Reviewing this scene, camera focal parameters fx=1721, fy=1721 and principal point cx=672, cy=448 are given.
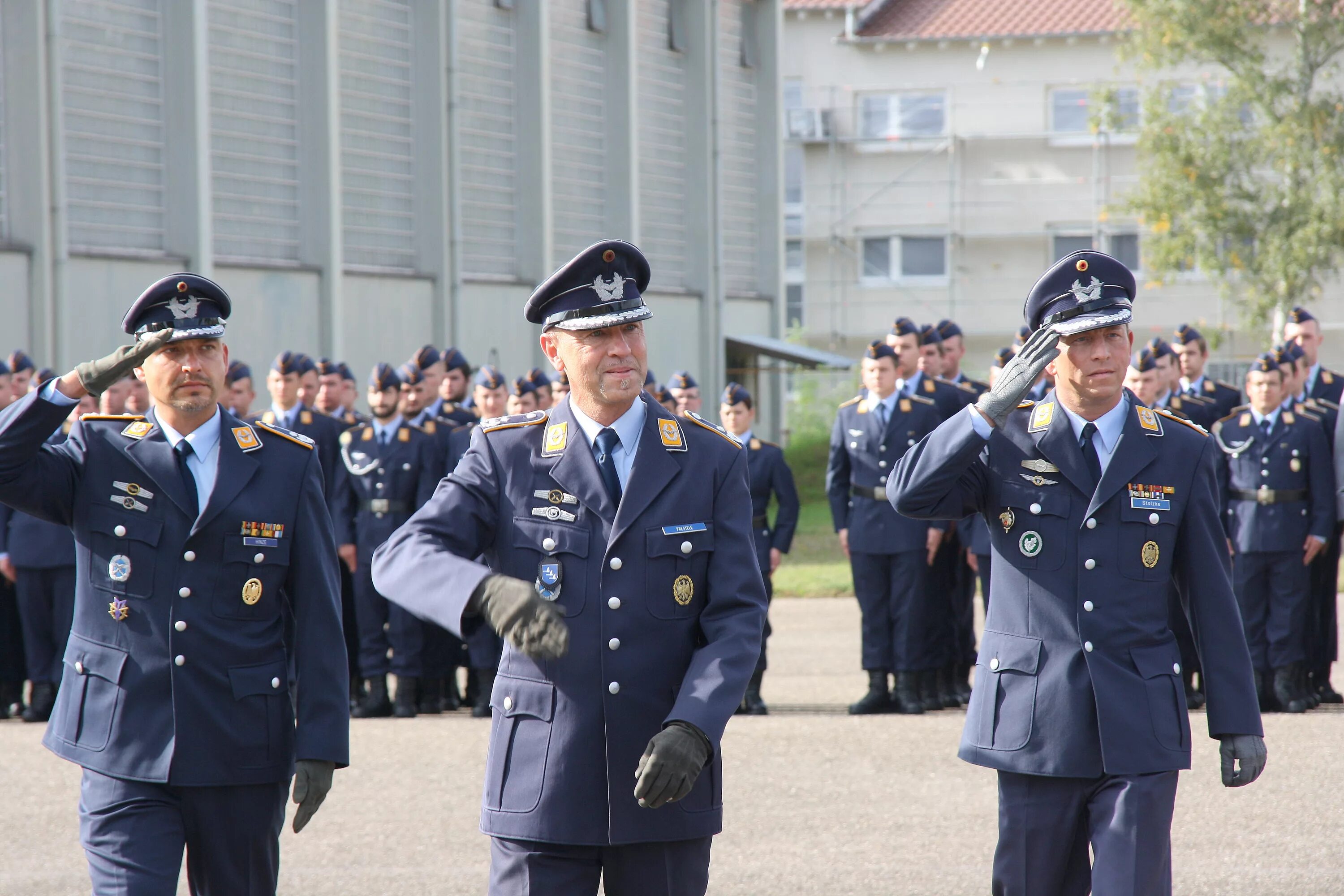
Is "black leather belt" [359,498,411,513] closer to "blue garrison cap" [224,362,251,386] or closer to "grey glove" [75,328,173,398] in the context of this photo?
"blue garrison cap" [224,362,251,386]

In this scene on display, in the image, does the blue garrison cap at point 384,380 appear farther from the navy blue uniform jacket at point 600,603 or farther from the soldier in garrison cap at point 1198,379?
the navy blue uniform jacket at point 600,603

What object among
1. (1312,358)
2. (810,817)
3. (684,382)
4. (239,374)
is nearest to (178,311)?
(810,817)

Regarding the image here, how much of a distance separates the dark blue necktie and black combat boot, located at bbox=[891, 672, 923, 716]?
6.83 meters

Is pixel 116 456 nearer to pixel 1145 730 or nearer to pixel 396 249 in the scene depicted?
pixel 1145 730

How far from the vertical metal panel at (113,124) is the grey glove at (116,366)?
13243 mm

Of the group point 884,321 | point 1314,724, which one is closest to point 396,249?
point 1314,724

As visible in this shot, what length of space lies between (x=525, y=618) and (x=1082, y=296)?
204 centimetres

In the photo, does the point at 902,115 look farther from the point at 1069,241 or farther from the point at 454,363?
the point at 454,363

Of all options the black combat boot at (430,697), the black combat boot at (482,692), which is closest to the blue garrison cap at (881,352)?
the black combat boot at (482,692)

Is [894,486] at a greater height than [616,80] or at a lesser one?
lesser

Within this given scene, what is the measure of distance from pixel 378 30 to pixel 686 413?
59.7ft

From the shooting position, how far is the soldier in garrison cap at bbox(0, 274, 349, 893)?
14.1 ft

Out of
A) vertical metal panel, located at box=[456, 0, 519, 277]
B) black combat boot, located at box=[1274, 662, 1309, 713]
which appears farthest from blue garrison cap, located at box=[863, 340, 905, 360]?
vertical metal panel, located at box=[456, 0, 519, 277]

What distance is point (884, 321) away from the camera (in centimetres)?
4044
